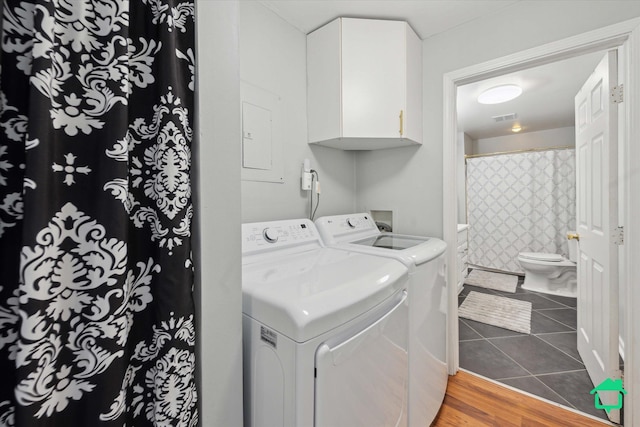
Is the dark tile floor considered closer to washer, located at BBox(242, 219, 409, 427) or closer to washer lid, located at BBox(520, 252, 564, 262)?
washer lid, located at BBox(520, 252, 564, 262)

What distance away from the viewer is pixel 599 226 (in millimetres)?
1658

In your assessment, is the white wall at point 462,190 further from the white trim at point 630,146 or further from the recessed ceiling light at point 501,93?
the white trim at point 630,146

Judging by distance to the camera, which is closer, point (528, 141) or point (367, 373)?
point (367, 373)

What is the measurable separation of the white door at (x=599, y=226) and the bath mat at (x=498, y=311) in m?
0.55

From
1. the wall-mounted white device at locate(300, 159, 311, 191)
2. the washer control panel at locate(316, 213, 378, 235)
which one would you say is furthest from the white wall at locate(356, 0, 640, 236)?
the wall-mounted white device at locate(300, 159, 311, 191)

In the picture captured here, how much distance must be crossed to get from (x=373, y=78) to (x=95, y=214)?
67.3 inches

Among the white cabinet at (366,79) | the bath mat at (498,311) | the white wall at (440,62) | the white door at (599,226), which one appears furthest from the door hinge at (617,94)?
the bath mat at (498,311)

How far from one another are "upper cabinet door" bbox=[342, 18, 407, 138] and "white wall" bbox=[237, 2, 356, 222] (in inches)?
12.8

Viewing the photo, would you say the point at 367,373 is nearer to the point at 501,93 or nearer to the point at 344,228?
the point at 344,228

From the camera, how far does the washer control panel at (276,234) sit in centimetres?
126

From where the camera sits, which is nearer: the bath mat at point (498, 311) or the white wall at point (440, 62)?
the white wall at point (440, 62)

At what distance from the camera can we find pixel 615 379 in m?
1.50

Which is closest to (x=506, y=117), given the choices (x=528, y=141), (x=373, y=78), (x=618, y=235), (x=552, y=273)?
(x=528, y=141)

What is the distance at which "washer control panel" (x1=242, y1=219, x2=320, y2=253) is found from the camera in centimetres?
126
